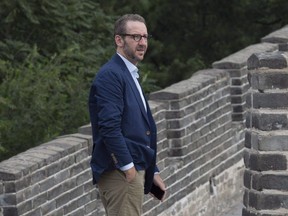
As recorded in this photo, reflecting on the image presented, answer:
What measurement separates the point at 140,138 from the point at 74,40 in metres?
6.26

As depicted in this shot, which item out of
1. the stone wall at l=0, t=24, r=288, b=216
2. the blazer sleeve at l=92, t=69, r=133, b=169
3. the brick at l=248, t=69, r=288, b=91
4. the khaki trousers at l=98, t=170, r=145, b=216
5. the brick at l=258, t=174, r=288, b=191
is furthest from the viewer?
the stone wall at l=0, t=24, r=288, b=216

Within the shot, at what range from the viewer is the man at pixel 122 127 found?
695 centimetres

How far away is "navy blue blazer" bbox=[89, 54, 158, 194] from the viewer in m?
6.93

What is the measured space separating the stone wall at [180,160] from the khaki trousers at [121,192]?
732mm

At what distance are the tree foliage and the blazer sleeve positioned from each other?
2.68 meters

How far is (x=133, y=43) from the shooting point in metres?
7.17

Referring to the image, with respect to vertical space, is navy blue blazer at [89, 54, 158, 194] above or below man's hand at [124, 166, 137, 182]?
above

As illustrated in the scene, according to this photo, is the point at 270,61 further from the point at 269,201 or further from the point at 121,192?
the point at 121,192

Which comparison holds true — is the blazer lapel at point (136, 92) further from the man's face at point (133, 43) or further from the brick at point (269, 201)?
the brick at point (269, 201)

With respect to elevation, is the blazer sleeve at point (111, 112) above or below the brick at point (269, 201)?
above

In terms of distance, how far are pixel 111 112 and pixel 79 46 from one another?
6.13 meters

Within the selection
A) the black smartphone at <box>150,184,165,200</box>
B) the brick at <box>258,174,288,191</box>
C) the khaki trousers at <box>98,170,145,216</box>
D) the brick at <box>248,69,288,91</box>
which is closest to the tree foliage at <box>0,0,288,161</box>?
the black smartphone at <box>150,184,165,200</box>

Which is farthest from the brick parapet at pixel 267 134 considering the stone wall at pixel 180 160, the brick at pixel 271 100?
the stone wall at pixel 180 160

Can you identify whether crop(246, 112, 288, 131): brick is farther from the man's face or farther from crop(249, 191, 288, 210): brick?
the man's face
